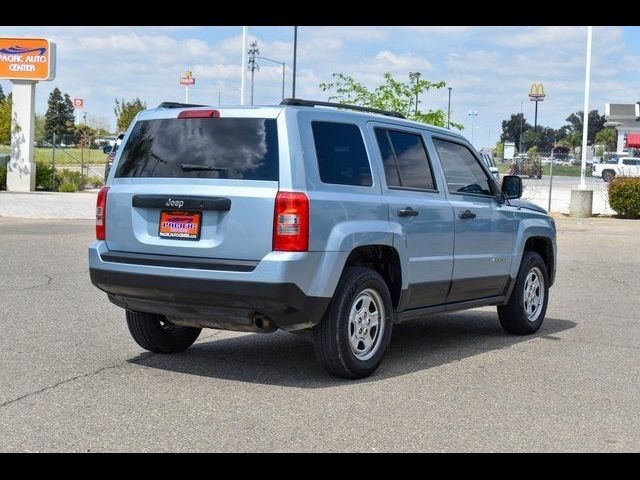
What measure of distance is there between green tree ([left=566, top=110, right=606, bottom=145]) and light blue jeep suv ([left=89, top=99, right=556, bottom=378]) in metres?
130

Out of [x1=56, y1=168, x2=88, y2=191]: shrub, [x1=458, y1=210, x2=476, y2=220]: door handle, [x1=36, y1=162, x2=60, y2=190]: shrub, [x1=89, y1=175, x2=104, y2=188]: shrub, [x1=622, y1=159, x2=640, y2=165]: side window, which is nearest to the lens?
[x1=458, y1=210, x2=476, y2=220]: door handle

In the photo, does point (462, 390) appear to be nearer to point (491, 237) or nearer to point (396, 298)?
point (396, 298)

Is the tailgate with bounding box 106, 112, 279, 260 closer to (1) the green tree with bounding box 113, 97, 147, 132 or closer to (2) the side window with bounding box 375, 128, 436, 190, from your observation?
(2) the side window with bounding box 375, 128, 436, 190

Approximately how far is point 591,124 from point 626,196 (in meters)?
133

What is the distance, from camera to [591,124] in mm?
155875

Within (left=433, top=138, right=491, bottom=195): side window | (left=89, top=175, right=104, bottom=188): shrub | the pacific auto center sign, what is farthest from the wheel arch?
(left=89, top=175, right=104, bottom=188): shrub

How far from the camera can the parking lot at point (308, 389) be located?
17.4 feet

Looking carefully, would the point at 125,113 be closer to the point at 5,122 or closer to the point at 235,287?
the point at 5,122

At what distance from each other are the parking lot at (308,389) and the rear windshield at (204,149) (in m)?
1.47

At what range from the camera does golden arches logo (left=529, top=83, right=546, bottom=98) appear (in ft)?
162

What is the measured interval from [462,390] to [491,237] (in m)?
2.23

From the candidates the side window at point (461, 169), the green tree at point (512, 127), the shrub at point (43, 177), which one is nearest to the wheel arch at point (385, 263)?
the side window at point (461, 169)
